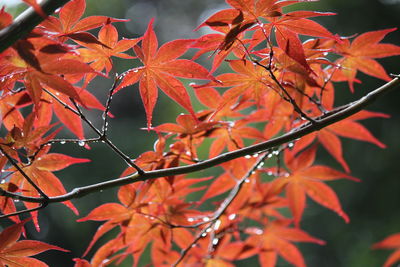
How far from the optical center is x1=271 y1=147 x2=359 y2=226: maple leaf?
0.97 metres

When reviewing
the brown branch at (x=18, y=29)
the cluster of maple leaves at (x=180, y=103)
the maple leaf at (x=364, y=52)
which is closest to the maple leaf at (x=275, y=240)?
the cluster of maple leaves at (x=180, y=103)

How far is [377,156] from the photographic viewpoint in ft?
11.6

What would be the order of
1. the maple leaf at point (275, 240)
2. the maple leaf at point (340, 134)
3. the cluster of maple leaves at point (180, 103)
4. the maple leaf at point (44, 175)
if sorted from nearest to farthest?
the cluster of maple leaves at point (180, 103)
the maple leaf at point (44, 175)
the maple leaf at point (340, 134)
the maple leaf at point (275, 240)

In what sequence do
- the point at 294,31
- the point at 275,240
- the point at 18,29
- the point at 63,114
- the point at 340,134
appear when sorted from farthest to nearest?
the point at 275,240
the point at 340,134
the point at 63,114
the point at 294,31
the point at 18,29

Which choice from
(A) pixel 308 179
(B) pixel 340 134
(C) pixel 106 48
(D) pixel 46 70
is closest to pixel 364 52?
(B) pixel 340 134

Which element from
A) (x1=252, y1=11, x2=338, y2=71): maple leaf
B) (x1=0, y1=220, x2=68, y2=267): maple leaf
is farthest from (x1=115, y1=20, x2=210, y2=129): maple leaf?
(x1=0, y1=220, x2=68, y2=267): maple leaf

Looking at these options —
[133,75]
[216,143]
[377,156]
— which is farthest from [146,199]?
[377,156]

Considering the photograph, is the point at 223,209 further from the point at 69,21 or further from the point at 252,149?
the point at 69,21

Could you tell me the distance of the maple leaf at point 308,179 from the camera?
0.97 meters

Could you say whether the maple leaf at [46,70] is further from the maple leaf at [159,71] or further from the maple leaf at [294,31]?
the maple leaf at [294,31]

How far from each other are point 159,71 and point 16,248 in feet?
1.09

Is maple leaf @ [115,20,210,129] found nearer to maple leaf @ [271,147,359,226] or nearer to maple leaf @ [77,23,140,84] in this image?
maple leaf @ [77,23,140,84]

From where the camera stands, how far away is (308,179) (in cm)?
100

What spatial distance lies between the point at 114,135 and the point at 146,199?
11.6 ft
